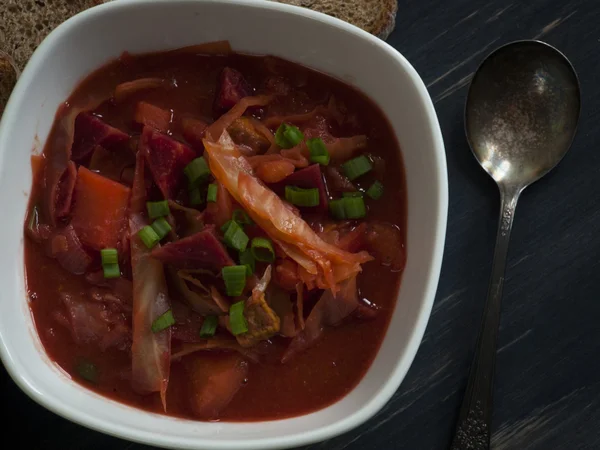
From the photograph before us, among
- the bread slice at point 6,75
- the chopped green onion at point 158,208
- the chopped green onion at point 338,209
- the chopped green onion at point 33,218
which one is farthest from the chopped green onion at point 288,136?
the bread slice at point 6,75

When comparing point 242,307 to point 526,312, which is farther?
point 526,312

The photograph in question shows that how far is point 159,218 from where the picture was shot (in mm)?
2461

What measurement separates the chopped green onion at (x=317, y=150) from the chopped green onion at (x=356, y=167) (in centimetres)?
10

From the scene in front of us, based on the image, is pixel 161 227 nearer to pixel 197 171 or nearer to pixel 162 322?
pixel 197 171

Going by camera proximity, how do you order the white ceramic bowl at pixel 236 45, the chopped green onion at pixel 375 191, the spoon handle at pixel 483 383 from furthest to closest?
1. the spoon handle at pixel 483 383
2. the chopped green onion at pixel 375 191
3. the white ceramic bowl at pixel 236 45

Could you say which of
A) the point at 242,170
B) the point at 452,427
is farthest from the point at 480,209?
the point at 242,170

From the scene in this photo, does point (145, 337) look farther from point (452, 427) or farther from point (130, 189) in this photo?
point (452, 427)

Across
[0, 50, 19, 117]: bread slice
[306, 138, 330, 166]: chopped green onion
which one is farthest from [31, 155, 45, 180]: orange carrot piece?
[306, 138, 330, 166]: chopped green onion

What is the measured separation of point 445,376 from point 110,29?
205 centimetres

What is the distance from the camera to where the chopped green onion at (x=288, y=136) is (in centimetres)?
248

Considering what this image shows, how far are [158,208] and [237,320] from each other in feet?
1.72

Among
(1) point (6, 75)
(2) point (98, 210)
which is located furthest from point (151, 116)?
(1) point (6, 75)

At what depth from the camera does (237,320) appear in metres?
2.37

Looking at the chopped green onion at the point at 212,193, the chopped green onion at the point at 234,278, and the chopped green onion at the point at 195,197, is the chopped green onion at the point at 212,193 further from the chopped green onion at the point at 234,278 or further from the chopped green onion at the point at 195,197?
the chopped green onion at the point at 234,278
